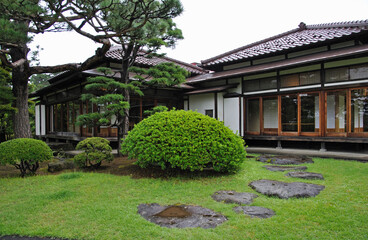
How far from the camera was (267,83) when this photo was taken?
11.0 metres

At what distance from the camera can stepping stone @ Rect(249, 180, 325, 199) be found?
13.7ft

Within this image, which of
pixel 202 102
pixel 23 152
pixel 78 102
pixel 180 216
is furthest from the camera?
pixel 202 102

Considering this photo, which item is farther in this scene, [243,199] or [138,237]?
[243,199]

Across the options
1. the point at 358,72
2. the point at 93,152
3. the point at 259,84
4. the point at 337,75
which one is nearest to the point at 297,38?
the point at 259,84

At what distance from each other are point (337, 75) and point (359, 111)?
59.6 inches

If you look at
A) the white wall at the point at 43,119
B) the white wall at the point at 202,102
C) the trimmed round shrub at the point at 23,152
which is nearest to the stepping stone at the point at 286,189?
the trimmed round shrub at the point at 23,152

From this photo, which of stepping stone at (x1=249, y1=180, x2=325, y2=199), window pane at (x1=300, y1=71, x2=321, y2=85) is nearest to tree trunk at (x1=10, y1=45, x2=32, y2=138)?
stepping stone at (x1=249, y1=180, x2=325, y2=199)

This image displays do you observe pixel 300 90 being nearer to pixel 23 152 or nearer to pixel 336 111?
pixel 336 111

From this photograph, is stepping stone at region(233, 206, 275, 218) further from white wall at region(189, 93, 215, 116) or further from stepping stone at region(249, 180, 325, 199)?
white wall at region(189, 93, 215, 116)

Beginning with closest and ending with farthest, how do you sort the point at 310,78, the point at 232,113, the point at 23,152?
the point at 23,152 < the point at 310,78 < the point at 232,113

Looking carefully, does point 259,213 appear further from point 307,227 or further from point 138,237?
point 138,237

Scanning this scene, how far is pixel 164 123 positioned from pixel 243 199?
265 centimetres

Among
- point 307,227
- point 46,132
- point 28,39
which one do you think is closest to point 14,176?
point 28,39

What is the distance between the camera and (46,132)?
17.0m
